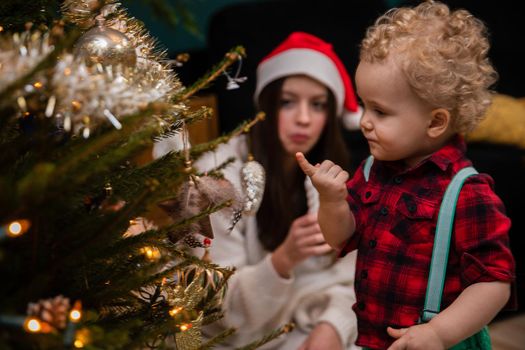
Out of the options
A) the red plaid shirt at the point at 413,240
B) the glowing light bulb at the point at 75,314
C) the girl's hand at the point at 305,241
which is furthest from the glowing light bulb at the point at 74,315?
the girl's hand at the point at 305,241

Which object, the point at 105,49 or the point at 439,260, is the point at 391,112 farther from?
the point at 105,49

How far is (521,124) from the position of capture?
96.5 inches

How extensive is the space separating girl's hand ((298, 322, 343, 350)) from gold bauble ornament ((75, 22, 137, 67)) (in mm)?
837

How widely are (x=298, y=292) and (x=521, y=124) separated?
144cm

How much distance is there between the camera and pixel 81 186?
24.4 inches

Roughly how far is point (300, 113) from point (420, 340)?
74cm

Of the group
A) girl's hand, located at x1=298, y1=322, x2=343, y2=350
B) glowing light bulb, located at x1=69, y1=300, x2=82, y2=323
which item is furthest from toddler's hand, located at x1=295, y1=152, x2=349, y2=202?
girl's hand, located at x1=298, y1=322, x2=343, y2=350

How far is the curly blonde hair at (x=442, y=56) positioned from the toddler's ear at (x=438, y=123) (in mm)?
10

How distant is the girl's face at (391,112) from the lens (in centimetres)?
81

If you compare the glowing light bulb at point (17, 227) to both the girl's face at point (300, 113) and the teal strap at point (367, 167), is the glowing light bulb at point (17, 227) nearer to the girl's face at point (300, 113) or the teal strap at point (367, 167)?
the teal strap at point (367, 167)

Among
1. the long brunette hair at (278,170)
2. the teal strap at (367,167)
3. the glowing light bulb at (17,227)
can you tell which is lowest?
the long brunette hair at (278,170)

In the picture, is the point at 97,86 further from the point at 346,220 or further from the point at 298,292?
the point at 298,292

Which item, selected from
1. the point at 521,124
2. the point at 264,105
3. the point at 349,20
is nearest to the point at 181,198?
the point at 264,105

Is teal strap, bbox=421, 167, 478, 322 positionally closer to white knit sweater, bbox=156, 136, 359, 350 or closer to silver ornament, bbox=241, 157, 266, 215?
silver ornament, bbox=241, 157, 266, 215
